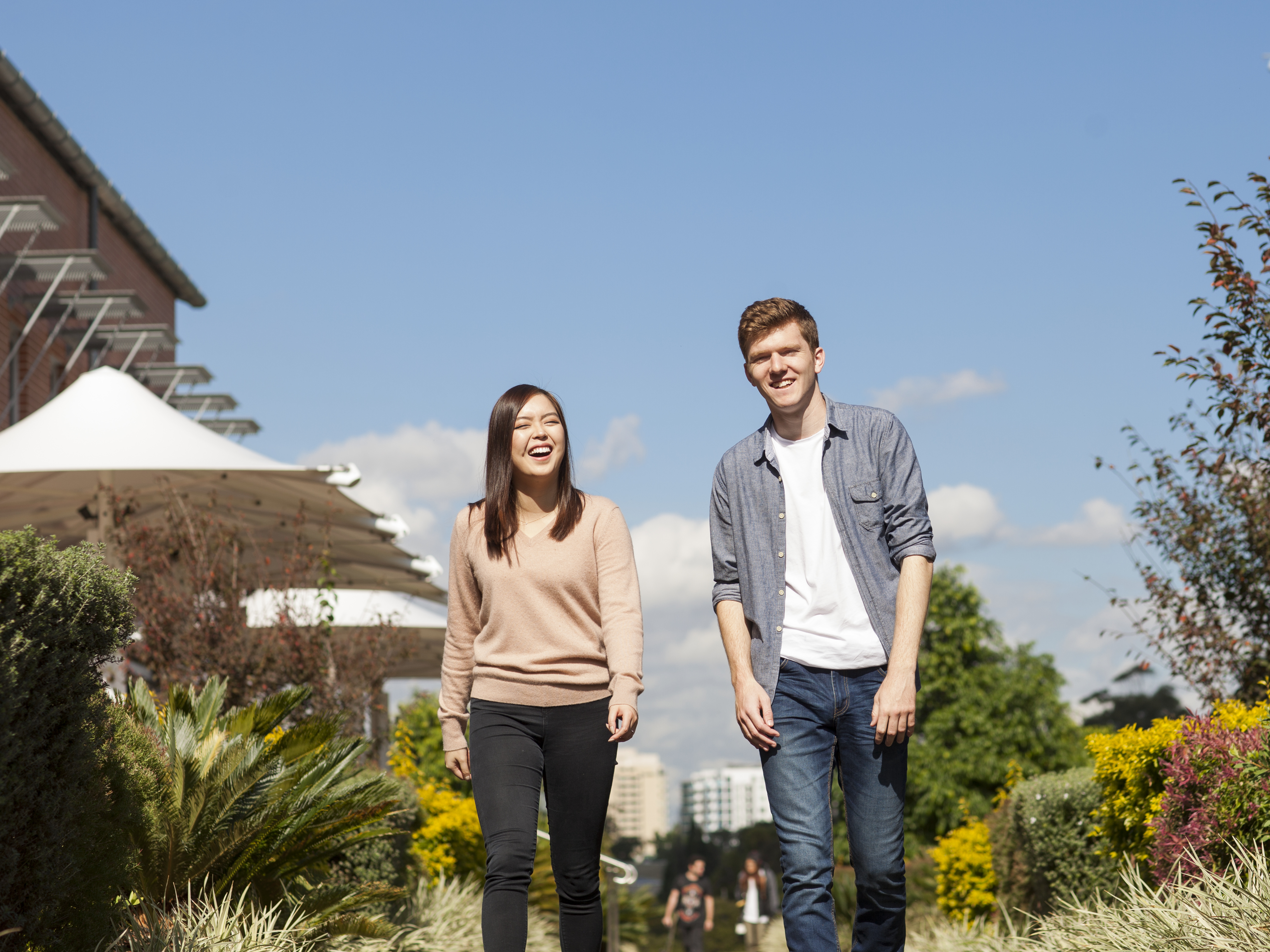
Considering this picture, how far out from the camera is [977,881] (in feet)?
41.3

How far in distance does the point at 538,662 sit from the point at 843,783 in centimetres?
105

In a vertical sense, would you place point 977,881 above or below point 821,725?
below

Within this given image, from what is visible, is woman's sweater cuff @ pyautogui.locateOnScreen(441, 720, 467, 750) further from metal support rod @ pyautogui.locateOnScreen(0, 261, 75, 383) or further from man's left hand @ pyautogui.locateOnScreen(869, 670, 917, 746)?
metal support rod @ pyautogui.locateOnScreen(0, 261, 75, 383)

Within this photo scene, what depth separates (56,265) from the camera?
66.2 feet

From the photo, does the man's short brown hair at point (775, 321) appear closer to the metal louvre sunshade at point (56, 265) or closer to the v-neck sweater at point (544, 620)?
the v-neck sweater at point (544, 620)

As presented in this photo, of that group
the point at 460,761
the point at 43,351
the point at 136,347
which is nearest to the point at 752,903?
the point at 43,351

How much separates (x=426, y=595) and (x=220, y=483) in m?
4.92

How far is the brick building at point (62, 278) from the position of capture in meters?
20.3

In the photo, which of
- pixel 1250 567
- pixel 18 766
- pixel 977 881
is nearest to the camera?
pixel 18 766

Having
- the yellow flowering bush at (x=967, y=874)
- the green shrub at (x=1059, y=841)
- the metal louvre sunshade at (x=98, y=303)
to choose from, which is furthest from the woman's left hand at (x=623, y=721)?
the metal louvre sunshade at (x=98, y=303)

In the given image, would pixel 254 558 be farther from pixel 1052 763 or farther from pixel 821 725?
pixel 1052 763

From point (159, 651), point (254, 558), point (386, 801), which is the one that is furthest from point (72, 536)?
point (386, 801)

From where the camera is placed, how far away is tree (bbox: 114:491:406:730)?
10.4 m

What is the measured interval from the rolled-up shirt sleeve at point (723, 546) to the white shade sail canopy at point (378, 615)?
2583mm
